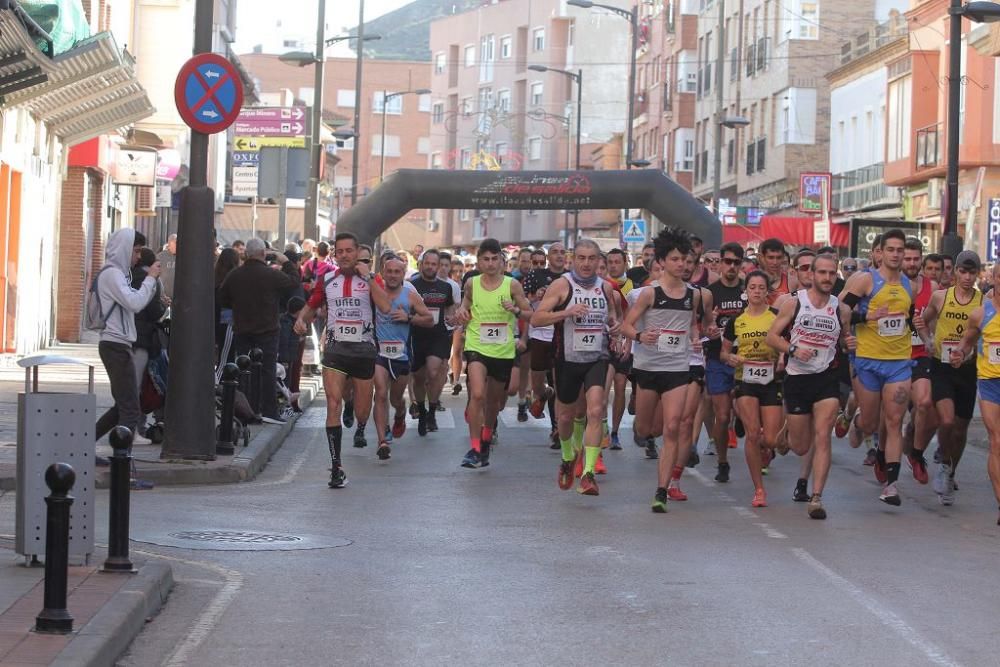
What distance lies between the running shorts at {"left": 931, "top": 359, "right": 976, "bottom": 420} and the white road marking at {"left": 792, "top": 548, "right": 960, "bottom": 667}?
3.88 metres

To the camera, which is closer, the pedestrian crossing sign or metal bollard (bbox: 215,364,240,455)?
metal bollard (bbox: 215,364,240,455)

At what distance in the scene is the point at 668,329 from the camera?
13070 mm

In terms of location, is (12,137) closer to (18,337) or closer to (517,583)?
(18,337)

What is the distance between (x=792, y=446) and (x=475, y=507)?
2292 mm

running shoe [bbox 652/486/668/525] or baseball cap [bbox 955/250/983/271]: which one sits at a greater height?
baseball cap [bbox 955/250/983/271]

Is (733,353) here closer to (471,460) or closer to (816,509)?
(816,509)

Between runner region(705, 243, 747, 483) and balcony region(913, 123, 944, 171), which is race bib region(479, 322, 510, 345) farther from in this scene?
balcony region(913, 123, 944, 171)

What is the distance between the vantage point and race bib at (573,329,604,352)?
1382 centimetres

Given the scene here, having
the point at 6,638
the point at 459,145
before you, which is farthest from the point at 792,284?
the point at 459,145

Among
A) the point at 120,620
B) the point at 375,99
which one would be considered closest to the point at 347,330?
the point at 120,620

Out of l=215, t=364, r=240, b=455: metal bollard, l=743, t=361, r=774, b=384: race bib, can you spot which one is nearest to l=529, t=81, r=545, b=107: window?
l=215, t=364, r=240, b=455: metal bollard

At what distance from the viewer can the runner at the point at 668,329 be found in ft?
42.5

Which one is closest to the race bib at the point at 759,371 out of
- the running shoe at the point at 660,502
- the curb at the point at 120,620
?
the running shoe at the point at 660,502

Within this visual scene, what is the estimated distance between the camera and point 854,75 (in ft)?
174
